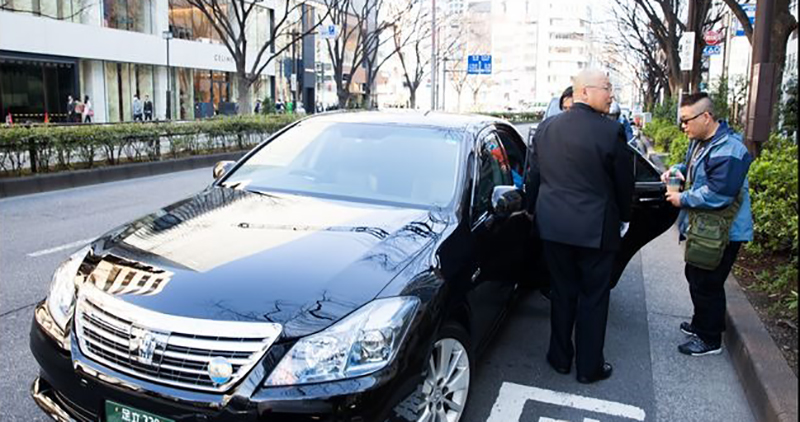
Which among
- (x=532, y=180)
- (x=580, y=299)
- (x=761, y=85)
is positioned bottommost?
(x=580, y=299)

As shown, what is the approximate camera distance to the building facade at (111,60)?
2823 cm

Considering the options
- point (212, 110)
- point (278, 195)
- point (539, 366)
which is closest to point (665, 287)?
point (539, 366)

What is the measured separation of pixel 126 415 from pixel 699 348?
370 cm

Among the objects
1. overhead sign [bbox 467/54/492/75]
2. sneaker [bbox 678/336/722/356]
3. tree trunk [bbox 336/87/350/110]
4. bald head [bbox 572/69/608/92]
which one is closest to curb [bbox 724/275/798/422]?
sneaker [bbox 678/336/722/356]

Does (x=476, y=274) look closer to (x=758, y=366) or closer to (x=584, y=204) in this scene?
(x=584, y=204)

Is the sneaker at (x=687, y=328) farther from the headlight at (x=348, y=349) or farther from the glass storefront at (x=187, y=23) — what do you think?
the glass storefront at (x=187, y=23)

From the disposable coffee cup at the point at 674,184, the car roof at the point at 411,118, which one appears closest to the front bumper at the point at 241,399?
the car roof at the point at 411,118

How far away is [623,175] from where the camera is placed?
144 inches

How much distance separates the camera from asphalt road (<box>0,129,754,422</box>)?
3592 mm

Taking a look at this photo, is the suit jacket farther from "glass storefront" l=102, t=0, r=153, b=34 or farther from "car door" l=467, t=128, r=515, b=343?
"glass storefront" l=102, t=0, r=153, b=34

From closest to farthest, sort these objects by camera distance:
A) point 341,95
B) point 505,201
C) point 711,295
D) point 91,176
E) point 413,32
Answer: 1. point 505,201
2. point 711,295
3. point 91,176
4. point 341,95
5. point 413,32

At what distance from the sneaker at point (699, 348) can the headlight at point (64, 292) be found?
382 centimetres

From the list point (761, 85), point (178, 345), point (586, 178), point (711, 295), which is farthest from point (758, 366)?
point (761, 85)

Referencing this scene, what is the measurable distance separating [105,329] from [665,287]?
5226mm
